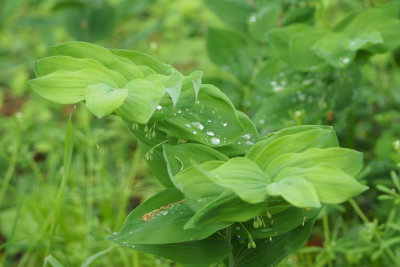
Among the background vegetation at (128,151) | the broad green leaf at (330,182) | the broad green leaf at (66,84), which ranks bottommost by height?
the background vegetation at (128,151)

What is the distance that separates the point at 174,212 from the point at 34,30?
8.78ft

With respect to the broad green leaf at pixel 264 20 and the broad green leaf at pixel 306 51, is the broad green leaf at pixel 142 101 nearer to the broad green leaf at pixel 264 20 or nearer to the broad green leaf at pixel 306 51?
the broad green leaf at pixel 306 51

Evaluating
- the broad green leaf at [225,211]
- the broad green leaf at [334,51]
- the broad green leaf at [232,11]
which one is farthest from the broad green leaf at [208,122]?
the broad green leaf at [232,11]

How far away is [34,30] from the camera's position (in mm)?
3047

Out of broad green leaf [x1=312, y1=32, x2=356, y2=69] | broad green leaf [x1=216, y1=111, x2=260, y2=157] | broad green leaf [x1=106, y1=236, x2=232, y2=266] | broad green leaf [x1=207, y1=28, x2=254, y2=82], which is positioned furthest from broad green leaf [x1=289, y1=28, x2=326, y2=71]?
broad green leaf [x1=106, y1=236, x2=232, y2=266]

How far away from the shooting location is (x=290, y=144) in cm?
63

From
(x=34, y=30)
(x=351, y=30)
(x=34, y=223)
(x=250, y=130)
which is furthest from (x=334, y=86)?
(x=34, y=30)

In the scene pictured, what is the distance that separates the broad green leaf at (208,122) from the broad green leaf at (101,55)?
0.07 metres

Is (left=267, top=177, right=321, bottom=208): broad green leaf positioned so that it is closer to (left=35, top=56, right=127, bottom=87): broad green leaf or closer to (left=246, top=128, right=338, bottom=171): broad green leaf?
(left=246, top=128, right=338, bottom=171): broad green leaf

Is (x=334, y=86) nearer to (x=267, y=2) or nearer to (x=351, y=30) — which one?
(x=351, y=30)

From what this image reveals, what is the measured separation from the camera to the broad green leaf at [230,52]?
133cm

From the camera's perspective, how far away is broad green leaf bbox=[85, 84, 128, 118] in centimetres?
54

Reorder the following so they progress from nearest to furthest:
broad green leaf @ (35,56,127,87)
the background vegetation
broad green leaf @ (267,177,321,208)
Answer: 1. broad green leaf @ (267,177,321,208)
2. broad green leaf @ (35,56,127,87)
3. the background vegetation

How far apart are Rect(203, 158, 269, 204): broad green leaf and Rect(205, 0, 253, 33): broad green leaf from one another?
87 centimetres
